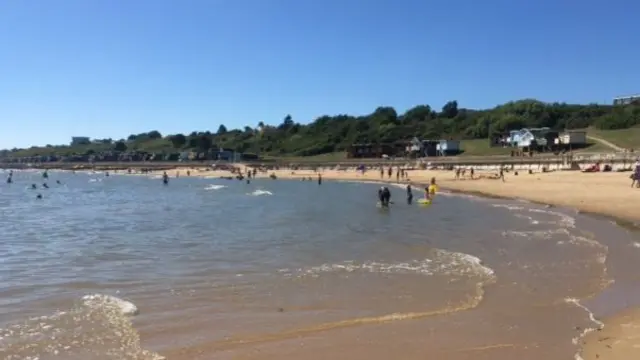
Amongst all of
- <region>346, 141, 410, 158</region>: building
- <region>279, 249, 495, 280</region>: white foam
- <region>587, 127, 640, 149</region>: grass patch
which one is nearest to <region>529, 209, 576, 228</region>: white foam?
<region>279, 249, 495, 280</region>: white foam

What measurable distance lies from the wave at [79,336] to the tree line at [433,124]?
375 feet

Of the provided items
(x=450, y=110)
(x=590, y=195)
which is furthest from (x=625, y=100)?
(x=590, y=195)

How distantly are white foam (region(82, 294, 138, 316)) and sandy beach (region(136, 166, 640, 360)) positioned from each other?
7.71m

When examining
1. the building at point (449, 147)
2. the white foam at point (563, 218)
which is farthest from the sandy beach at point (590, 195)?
the building at point (449, 147)

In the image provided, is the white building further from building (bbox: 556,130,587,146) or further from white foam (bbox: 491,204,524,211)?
white foam (bbox: 491,204,524,211)

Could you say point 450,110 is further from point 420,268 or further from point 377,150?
point 420,268

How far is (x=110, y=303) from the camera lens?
11.8m

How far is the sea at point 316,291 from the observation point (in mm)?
8961

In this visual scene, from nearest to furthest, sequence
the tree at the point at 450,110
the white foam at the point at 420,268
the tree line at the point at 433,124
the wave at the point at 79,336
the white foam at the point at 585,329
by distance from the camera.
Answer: the wave at the point at 79,336 < the white foam at the point at 585,329 < the white foam at the point at 420,268 < the tree line at the point at 433,124 < the tree at the point at 450,110

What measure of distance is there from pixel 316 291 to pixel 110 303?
13.8ft

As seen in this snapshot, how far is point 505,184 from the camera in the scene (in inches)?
2103

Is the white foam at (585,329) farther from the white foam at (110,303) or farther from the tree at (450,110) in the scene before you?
the tree at (450,110)

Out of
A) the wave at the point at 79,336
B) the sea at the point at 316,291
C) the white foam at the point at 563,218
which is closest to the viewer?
the wave at the point at 79,336

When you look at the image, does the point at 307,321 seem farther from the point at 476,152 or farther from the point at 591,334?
the point at 476,152
